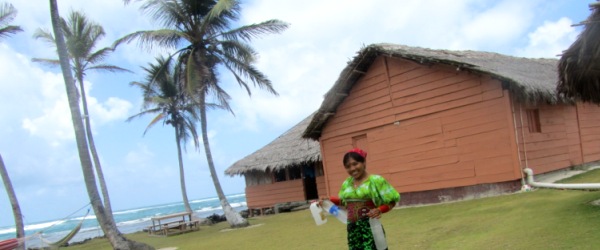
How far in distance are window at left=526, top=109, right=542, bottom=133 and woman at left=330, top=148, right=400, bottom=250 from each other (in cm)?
828

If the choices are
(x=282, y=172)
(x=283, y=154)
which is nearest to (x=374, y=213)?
(x=283, y=154)

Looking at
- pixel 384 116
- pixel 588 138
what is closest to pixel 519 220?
pixel 384 116

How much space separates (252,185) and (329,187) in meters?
7.69

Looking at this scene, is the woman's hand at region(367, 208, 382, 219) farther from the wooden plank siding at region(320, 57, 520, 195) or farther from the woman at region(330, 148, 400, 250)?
the wooden plank siding at region(320, 57, 520, 195)

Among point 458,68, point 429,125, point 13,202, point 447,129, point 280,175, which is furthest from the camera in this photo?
point 280,175

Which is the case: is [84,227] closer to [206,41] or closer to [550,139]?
[206,41]

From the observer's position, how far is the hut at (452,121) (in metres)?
10.6

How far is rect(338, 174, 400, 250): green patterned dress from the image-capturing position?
4.08 meters

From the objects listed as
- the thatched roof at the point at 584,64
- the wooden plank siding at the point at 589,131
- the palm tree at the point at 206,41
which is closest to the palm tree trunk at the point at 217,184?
the palm tree at the point at 206,41

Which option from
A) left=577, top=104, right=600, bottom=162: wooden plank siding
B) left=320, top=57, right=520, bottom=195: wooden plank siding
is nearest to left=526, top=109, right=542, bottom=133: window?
left=320, top=57, right=520, bottom=195: wooden plank siding

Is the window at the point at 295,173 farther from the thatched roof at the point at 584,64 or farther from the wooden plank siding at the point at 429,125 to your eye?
the thatched roof at the point at 584,64

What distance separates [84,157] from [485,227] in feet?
28.2

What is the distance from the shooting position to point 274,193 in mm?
20812

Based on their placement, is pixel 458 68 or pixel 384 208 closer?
pixel 384 208
